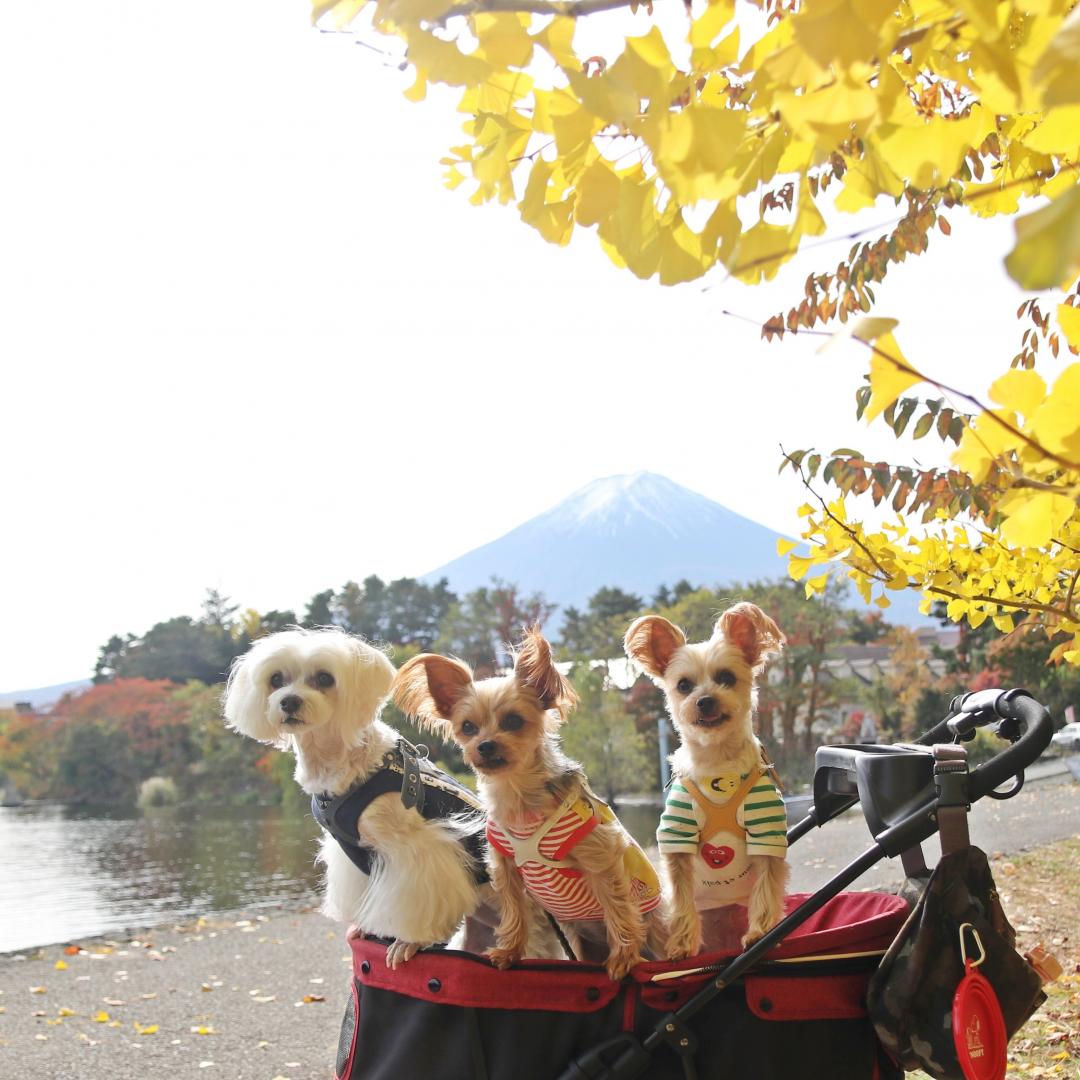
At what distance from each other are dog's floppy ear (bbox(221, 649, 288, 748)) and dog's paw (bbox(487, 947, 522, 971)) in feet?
3.93

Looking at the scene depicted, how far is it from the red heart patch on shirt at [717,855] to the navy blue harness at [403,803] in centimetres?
71

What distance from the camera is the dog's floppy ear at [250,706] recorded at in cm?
340

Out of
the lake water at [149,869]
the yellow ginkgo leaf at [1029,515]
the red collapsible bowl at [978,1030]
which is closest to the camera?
the yellow ginkgo leaf at [1029,515]

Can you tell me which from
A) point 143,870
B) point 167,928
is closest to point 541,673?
point 167,928

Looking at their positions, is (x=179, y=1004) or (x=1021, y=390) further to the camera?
(x=179, y=1004)

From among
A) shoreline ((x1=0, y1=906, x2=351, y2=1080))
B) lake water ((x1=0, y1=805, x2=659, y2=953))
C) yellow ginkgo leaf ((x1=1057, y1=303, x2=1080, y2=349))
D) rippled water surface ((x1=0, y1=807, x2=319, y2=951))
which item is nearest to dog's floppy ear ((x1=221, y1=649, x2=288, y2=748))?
shoreline ((x1=0, y1=906, x2=351, y2=1080))

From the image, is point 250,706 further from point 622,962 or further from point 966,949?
point 966,949

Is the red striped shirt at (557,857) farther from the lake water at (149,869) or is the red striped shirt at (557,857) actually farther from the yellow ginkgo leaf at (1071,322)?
the lake water at (149,869)

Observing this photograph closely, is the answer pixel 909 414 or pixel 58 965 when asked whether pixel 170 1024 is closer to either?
pixel 58 965

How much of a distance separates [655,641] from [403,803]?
90 centimetres

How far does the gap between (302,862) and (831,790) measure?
15817 mm

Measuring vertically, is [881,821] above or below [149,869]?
above

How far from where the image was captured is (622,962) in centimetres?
233

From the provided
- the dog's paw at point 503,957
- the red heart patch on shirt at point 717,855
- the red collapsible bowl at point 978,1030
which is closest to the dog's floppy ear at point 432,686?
the dog's paw at point 503,957
